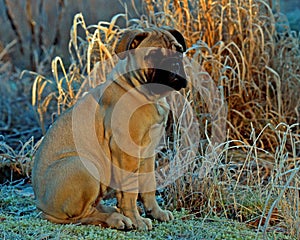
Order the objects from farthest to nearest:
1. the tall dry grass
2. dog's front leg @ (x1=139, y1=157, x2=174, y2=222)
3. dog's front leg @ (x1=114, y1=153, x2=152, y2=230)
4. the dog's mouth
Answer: the tall dry grass, dog's front leg @ (x1=139, y1=157, x2=174, y2=222), dog's front leg @ (x1=114, y1=153, x2=152, y2=230), the dog's mouth

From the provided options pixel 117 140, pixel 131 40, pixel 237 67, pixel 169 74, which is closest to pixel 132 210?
pixel 117 140

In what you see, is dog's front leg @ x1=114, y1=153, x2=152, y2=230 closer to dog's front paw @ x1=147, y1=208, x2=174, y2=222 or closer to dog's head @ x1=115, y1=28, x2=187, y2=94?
dog's front paw @ x1=147, y1=208, x2=174, y2=222

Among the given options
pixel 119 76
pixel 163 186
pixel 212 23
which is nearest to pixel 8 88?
pixel 212 23

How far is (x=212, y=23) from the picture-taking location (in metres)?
4.98

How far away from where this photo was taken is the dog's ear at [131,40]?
9.79 feet

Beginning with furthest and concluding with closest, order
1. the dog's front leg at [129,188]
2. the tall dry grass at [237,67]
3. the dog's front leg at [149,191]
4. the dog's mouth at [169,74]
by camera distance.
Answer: the tall dry grass at [237,67] < the dog's front leg at [149,191] < the dog's front leg at [129,188] < the dog's mouth at [169,74]

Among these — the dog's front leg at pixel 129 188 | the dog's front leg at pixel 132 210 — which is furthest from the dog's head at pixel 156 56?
the dog's front leg at pixel 132 210

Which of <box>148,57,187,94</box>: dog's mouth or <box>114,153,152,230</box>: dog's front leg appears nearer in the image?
<box>148,57,187,94</box>: dog's mouth

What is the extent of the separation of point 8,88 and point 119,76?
4186 mm

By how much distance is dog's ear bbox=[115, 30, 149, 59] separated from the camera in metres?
2.98

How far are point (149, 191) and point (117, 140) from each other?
16.0 inches

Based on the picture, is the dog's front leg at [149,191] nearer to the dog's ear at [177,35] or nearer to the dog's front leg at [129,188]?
the dog's front leg at [129,188]

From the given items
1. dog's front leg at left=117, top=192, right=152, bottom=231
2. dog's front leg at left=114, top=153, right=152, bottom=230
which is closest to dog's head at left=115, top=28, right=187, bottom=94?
dog's front leg at left=114, top=153, right=152, bottom=230

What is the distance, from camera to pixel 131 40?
117 inches
